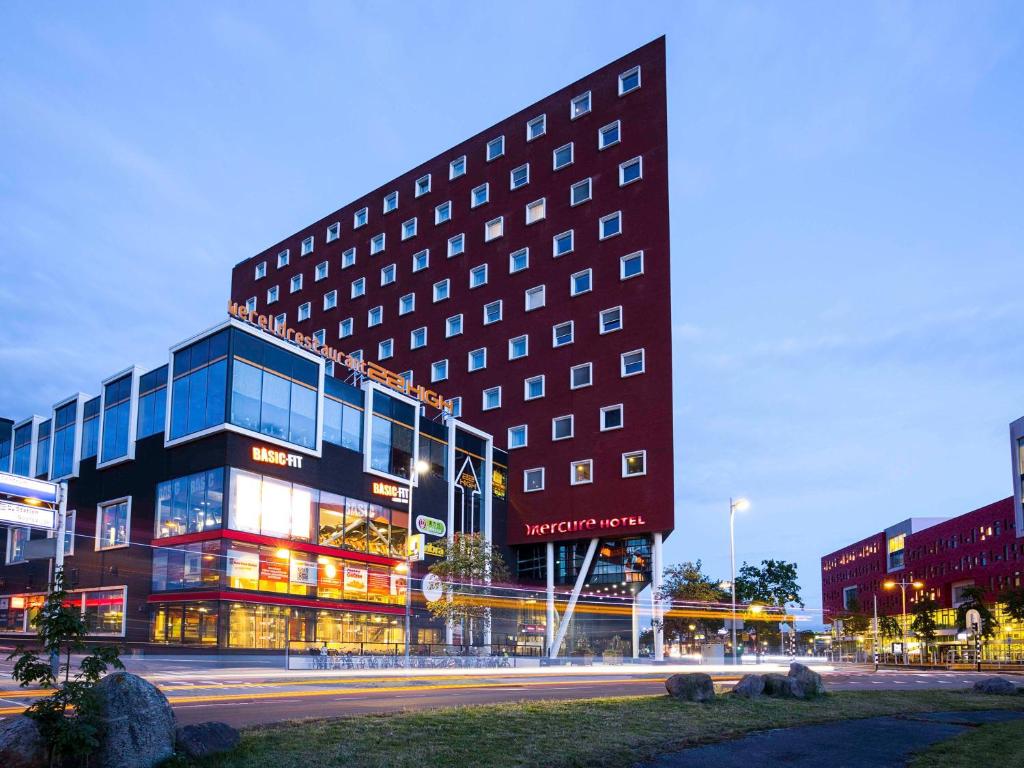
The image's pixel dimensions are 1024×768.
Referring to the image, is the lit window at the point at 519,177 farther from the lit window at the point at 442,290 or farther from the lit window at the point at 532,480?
the lit window at the point at 532,480

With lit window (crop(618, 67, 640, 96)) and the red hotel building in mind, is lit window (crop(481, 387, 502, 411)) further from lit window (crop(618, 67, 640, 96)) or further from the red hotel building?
lit window (crop(618, 67, 640, 96))

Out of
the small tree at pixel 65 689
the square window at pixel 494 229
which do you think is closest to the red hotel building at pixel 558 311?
the square window at pixel 494 229

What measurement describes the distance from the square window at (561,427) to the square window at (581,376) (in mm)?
2524

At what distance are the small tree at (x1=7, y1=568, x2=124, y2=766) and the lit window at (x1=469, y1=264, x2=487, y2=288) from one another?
242 ft

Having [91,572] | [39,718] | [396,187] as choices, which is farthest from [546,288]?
[39,718]

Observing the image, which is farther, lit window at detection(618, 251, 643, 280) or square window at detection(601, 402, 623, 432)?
lit window at detection(618, 251, 643, 280)

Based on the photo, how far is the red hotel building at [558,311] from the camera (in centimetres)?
7262

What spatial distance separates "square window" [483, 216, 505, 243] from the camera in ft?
276

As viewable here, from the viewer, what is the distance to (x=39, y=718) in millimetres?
10836

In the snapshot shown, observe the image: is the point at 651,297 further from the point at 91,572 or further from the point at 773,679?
the point at 773,679

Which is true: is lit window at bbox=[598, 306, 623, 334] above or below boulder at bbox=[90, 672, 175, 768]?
above

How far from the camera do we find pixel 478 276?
3344 inches

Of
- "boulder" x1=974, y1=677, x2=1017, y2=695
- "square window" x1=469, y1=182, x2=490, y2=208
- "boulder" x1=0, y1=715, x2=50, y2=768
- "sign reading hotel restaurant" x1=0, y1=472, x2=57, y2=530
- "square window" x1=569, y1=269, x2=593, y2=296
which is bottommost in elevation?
"boulder" x1=974, y1=677, x2=1017, y2=695

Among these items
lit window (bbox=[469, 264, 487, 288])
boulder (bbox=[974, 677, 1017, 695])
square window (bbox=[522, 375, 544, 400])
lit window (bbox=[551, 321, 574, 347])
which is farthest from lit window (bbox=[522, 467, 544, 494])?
boulder (bbox=[974, 677, 1017, 695])
